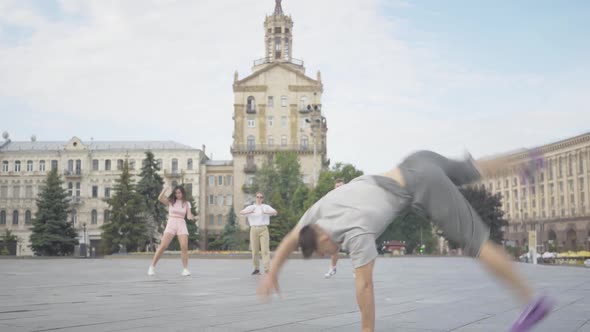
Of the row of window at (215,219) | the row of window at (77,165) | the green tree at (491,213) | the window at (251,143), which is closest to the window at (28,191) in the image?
the row of window at (77,165)

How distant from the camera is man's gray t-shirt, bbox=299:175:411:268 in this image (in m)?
4.72

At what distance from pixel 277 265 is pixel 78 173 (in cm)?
9401

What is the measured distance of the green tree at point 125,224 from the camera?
202 feet

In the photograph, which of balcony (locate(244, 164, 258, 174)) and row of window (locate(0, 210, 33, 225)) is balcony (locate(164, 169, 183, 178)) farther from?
row of window (locate(0, 210, 33, 225))

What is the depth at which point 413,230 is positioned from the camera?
63.6 m

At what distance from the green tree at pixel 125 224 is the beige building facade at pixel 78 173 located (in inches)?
1206

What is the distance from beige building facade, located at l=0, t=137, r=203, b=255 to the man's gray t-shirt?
89.4 metres

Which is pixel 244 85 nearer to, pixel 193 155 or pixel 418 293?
pixel 193 155

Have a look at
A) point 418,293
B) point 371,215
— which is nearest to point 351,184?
point 371,215

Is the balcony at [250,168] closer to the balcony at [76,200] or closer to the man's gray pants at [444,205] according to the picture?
the balcony at [76,200]

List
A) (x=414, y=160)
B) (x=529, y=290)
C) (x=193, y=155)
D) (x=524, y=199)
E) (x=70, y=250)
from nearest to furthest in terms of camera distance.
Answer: (x=529, y=290) → (x=414, y=160) → (x=70, y=250) → (x=193, y=155) → (x=524, y=199)

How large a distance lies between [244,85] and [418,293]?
271 feet

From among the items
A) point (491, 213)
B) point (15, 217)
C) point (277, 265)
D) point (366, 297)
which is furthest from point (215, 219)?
point (366, 297)

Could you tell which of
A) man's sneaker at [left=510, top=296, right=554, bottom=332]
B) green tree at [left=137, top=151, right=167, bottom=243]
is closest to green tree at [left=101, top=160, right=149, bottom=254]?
green tree at [left=137, top=151, right=167, bottom=243]
